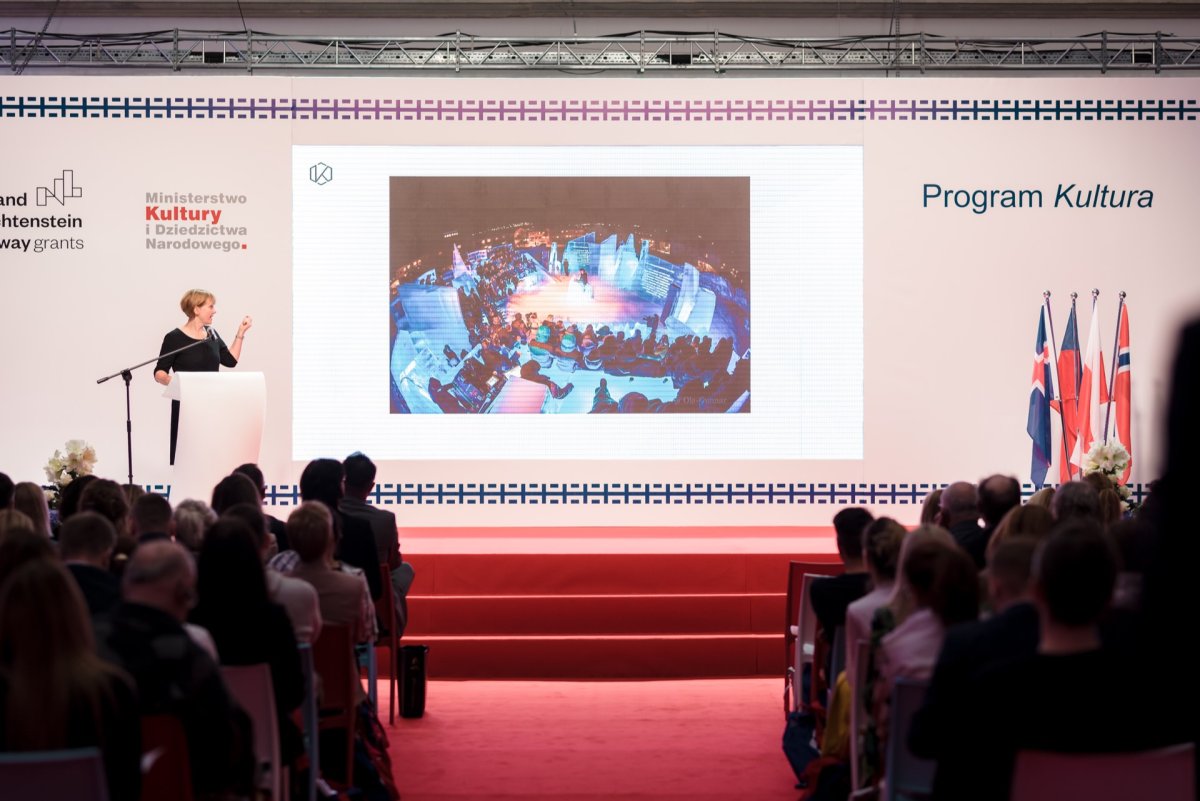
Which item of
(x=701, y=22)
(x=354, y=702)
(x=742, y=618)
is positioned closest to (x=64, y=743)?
(x=354, y=702)

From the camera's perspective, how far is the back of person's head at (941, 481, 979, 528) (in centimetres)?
512

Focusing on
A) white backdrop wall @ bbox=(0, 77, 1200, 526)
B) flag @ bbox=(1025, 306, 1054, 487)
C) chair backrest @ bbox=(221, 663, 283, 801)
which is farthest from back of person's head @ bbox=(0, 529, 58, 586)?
flag @ bbox=(1025, 306, 1054, 487)

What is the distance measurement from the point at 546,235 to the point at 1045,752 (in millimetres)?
6740

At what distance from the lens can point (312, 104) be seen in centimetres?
874

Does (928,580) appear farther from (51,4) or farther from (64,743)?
(51,4)

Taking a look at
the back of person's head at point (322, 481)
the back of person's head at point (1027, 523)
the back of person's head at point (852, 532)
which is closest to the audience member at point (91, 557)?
the back of person's head at point (322, 481)

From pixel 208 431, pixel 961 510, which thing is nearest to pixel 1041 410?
pixel 961 510

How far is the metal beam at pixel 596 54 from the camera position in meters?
8.90

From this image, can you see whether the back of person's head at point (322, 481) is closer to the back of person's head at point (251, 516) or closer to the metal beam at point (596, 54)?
the back of person's head at point (251, 516)

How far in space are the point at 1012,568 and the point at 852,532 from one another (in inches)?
57.0

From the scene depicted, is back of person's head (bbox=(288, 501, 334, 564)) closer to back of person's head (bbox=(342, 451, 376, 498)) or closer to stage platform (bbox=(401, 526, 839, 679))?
back of person's head (bbox=(342, 451, 376, 498))

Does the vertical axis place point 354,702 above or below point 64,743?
below

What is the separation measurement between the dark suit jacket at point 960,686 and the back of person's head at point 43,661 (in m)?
1.64

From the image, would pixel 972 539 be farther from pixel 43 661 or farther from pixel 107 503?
pixel 43 661
